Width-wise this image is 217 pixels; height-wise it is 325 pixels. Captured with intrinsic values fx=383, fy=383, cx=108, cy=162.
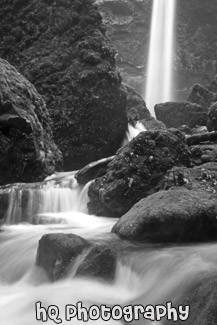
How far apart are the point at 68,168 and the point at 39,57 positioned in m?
6.12

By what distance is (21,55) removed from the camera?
19.3 m

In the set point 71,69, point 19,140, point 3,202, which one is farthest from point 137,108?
point 3,202

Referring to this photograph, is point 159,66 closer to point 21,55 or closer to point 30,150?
point 21,55

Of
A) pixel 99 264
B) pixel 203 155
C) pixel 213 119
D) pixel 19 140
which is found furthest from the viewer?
pixel 213 119

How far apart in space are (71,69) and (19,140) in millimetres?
7210

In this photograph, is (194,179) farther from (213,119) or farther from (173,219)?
(213,119)

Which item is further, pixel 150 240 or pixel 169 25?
pixel 169 25

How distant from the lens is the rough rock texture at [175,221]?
635 centimetres

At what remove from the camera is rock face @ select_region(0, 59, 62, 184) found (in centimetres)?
1211

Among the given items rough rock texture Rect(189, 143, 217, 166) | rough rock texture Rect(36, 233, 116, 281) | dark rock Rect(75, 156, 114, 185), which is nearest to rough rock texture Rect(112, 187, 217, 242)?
rough rock texture Rect(36, 233, 116, 281)

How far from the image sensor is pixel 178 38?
54.5 meters

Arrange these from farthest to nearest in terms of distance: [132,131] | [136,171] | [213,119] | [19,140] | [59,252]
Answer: [132,131] → [213,119] → [19,140] → [136,171] → [59,252]

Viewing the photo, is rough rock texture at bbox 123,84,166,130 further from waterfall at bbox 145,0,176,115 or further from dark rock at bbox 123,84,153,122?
waterfall at bbox 145,0,176,115

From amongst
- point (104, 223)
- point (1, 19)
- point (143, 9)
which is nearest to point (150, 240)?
point (104, 223)
